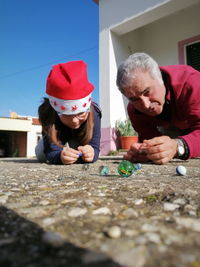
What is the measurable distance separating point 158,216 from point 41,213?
1.02 feet

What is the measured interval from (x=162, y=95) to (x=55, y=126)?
1.04 m

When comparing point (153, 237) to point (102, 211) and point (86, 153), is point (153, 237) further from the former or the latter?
point (86, 153)

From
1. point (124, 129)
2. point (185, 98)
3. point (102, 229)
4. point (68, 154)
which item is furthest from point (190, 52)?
point (102, 229)

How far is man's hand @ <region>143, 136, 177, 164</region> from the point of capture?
1718 mm

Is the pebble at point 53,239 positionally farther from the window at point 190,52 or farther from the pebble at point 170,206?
the window at point 190,52

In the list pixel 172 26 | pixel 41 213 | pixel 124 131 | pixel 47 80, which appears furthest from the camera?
pixel 172 26

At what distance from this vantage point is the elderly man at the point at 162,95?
5.86ft

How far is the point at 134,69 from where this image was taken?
6.03 ft

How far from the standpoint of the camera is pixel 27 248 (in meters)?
0.44

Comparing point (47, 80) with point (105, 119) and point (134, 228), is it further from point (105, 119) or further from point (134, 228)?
point (105, 119)

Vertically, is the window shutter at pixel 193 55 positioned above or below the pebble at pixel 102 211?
above

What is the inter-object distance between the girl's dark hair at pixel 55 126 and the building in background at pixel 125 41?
2.88 m

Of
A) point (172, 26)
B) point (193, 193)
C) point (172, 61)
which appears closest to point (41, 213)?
point (193, 193)

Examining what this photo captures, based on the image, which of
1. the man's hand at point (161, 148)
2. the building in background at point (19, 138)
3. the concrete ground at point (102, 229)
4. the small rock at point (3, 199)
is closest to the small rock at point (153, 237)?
the concrete ground at point (102, 229)
